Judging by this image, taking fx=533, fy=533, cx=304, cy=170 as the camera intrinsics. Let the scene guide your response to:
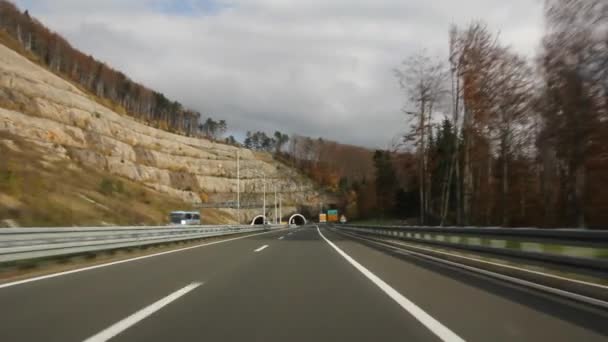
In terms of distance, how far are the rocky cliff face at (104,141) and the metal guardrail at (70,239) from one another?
1219 inches

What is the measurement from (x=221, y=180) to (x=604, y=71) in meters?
103

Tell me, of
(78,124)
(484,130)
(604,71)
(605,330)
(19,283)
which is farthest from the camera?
(78,124)

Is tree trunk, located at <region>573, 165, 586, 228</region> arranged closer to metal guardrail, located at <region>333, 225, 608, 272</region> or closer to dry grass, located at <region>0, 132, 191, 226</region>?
metal guardrail, located at <region>333, 225, 608, 272</region>

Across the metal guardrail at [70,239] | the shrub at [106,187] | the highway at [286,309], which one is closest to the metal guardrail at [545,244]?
the highway at [286,309]

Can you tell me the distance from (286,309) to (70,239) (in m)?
9.09

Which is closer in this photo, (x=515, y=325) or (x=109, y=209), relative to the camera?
(x=515, y=325)

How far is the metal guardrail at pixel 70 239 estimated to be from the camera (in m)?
11.3

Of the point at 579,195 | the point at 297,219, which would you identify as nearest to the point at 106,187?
the point at 579,195

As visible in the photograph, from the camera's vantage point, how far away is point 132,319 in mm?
6484

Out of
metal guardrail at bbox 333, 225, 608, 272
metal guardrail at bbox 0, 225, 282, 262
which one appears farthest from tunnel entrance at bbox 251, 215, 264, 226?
metal guardrail at bbox 333, 225, 608, 272

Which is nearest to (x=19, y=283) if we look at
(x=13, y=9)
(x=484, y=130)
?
(x=484, y=130)

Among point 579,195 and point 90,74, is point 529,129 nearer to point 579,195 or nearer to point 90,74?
point 579,195

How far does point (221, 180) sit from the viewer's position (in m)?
117

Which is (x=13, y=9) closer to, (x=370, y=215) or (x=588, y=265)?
(x=370, y=215)
